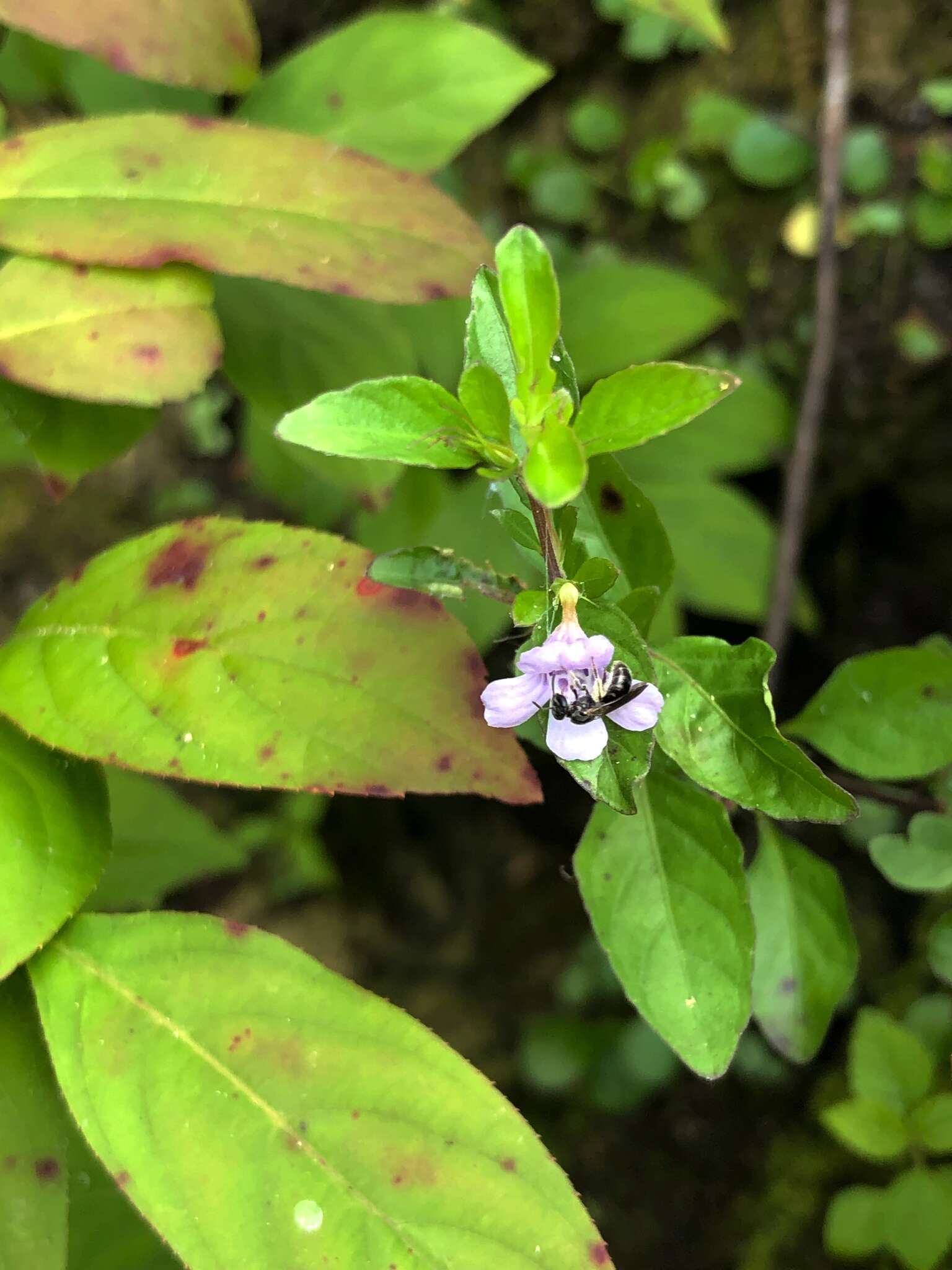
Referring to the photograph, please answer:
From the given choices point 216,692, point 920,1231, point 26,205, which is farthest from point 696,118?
point 920,1231

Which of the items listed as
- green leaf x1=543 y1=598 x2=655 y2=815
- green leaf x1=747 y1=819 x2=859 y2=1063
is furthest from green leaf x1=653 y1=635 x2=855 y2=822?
green leaf x1=747 y1=819 x2=859 y2=1063

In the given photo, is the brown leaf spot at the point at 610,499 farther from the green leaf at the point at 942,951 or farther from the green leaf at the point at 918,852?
the green leaf at the point at 942,951

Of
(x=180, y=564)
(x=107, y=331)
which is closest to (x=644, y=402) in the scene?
(x=180, y=564)

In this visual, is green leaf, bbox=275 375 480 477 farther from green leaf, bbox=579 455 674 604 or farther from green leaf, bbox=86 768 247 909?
green leaf, bbox=86 768 247 909

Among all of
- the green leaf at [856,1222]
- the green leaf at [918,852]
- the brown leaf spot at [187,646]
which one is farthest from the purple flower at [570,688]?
the green leaf at [856,1222]

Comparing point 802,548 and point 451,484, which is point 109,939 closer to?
point 451,484

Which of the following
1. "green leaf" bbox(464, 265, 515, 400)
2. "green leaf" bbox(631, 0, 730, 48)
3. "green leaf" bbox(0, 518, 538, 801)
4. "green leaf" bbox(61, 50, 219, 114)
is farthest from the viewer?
"green leaf" bbox(61, 50, 219, 114)

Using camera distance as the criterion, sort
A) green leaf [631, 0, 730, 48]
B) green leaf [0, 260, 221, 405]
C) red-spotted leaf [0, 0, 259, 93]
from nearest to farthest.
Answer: green leaf [0, 260, 221, 405] → red-spotted leaf [0, 0, 259, 93] → green leaf [631, 0, 730, 48]

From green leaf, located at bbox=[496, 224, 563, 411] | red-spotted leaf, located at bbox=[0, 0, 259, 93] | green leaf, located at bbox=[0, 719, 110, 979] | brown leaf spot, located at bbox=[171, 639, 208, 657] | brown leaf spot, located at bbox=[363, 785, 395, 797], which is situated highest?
red-spotted leaf, located at bbox=[0, 0, 259, 93]

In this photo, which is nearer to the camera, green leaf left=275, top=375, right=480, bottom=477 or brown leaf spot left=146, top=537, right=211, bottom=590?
green leaf left=275, top=375, right=480, bottom=477
